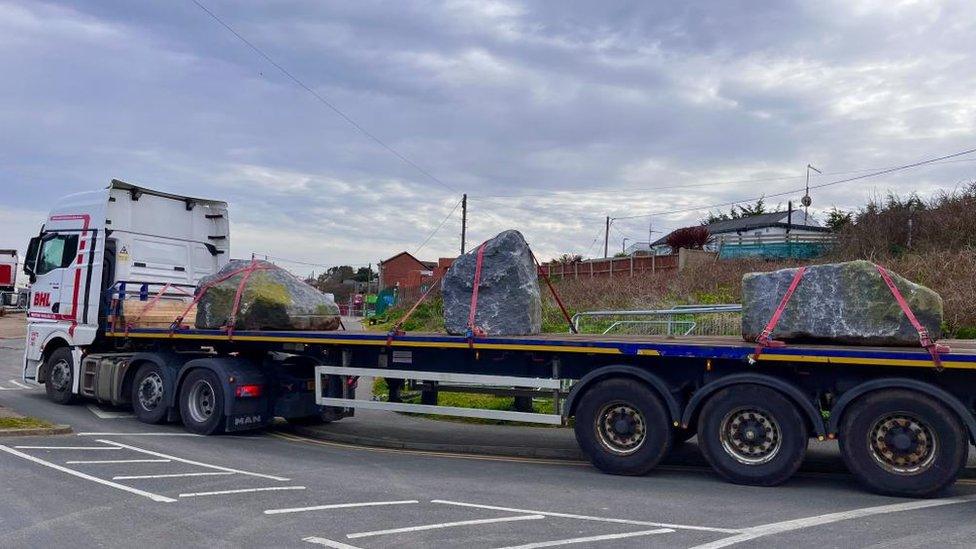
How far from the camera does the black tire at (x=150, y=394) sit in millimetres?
12453

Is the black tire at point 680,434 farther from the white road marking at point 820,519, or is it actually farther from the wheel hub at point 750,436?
the white road marking at point 820,519

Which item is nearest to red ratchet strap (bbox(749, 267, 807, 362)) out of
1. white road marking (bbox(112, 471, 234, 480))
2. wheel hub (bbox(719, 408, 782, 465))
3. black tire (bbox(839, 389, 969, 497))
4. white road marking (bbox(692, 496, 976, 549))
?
wheel hub (bbox(719, 408, 782, 465))

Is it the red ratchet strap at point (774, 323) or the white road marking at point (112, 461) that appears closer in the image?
the red ratchet strap at point (774, 323)

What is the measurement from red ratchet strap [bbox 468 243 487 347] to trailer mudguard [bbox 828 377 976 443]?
3760mm

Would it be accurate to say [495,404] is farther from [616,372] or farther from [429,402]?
[616,372]

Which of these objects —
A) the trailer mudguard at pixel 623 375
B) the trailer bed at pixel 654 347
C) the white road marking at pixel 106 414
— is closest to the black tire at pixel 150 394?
the white road marking at pixel 106 414

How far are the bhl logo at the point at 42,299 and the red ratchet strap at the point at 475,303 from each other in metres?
8.72

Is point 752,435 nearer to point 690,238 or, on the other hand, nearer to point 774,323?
point 774,323

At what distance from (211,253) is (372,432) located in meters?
5.40

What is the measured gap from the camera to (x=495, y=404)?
45.9 ft

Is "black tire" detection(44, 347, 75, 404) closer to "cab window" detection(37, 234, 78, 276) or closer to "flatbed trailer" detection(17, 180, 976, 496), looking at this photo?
"flatbed trailer" detection(17, 180, 976, 496)

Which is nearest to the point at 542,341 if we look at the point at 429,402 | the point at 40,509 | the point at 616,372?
the point at 616,372

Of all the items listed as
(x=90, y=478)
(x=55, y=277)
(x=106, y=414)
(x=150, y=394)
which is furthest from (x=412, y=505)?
(x=55, y=277)

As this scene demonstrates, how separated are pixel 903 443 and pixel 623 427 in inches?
102
